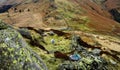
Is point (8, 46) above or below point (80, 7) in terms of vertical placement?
above

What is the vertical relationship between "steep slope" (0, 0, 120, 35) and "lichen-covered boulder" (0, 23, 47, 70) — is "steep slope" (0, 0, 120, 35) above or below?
below

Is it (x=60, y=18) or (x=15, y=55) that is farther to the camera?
(x=60, y=18)

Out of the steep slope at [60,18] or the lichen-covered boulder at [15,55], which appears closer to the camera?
the lichen-covered boulder at [15,55]

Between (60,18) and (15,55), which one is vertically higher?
(15,55)

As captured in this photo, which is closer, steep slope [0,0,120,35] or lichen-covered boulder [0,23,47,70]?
lichen-covered boulder [0,23,47,70]

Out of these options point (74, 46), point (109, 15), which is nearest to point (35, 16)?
point (109, 15)

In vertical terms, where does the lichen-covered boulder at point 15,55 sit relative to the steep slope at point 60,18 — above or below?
above

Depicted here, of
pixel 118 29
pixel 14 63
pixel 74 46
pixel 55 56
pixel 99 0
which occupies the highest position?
pixel 14 63

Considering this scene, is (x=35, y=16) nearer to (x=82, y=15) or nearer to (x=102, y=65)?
(x=82, y=15)
